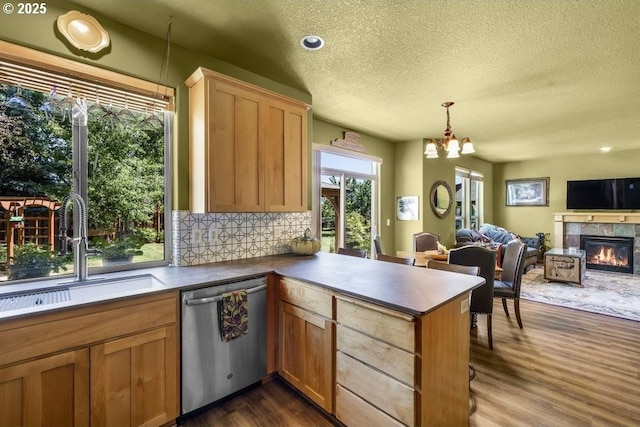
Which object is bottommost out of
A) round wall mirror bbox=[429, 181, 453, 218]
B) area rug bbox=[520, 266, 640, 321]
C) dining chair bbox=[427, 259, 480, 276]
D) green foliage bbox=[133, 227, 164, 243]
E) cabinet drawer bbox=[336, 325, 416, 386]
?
area rug bbox=[520, 266, 640, 321]

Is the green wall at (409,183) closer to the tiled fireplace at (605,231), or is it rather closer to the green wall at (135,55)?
the green wall at (135,55)

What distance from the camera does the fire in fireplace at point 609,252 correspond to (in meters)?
5.99

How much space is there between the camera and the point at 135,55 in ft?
6.97

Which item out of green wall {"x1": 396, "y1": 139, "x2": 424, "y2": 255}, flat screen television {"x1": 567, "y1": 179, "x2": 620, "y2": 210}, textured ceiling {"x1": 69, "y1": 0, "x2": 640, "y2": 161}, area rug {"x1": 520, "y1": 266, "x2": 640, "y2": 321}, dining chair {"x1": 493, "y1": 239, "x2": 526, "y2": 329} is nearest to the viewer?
textured ceiling {"x1": 69, "y1": 0, "x2": 640, "y2": 161}

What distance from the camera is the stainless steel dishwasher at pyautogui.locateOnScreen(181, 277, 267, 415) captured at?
5.96ft

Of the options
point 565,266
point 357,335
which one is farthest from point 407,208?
point 357,335

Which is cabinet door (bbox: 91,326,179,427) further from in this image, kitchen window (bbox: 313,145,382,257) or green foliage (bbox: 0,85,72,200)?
kitchen window (bbox: 313,145,382,257)

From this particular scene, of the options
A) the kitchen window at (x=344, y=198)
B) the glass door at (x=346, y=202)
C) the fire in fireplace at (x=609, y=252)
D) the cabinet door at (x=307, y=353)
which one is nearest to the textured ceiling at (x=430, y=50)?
the kitchen window at (x=344, y=198)

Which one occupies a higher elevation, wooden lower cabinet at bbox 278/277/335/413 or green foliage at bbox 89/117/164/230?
green foliage at bbox 89/117/164/230

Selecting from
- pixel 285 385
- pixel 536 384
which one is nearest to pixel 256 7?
pixel 285 385

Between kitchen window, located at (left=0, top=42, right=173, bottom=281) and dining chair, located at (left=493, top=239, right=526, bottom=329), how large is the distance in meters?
3.39

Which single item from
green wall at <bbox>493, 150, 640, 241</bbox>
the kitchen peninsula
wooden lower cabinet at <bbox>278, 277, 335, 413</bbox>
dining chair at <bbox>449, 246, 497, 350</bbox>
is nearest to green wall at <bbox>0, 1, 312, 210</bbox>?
the kitchen peninsula

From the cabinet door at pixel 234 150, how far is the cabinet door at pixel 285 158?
3.6 inches

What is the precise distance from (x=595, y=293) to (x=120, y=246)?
644 centimetres
